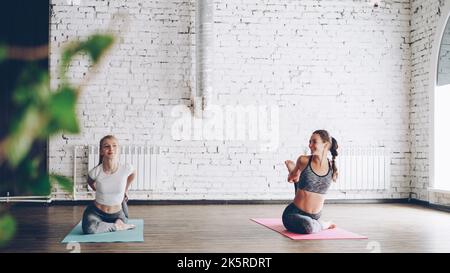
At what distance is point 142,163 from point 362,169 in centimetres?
311

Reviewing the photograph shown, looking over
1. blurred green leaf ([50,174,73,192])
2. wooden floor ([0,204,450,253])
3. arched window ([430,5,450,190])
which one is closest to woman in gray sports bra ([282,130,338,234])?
wooden floor ([0,204,450,253])

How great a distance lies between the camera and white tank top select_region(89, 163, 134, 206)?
468 centimetres

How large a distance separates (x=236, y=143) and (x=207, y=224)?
87.3 inches

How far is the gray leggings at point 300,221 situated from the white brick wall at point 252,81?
2.74 m

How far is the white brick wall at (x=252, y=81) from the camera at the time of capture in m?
7.29

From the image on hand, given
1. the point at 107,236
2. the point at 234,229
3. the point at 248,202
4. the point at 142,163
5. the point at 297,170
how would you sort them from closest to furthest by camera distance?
the point at 107,236, the point at 297,170, the point at 234,229, the point at 142,163, the point at 248,202

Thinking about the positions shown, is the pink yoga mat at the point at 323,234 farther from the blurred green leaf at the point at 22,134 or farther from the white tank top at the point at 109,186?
the blurred green leaf at the point at 22,134

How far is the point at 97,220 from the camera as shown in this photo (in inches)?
181

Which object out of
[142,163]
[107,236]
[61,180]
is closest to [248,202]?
[142,163]

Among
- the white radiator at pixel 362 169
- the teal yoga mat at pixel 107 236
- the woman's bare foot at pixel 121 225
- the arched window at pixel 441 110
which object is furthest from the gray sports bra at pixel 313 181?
the arched window at pixel 441 110

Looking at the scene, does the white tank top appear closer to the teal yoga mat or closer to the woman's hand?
the teal yoga mat

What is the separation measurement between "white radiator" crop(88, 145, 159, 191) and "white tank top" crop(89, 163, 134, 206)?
2.38 meters

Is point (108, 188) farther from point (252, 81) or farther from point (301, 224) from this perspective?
point (252, 81)
